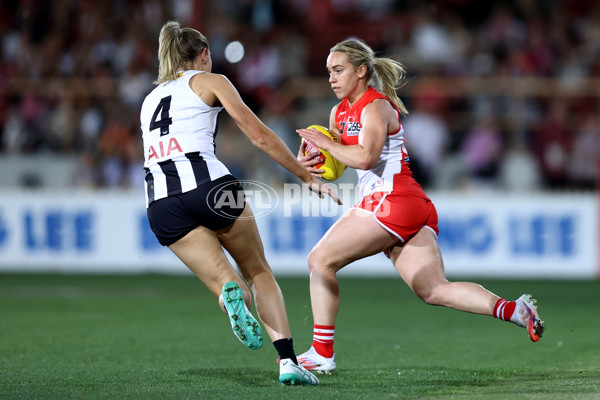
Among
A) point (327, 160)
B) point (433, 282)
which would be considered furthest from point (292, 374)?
point (327, 160)

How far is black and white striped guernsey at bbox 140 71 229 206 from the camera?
16.3ft

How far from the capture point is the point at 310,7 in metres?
17.1

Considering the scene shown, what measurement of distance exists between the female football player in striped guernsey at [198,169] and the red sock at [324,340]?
48 centimetres

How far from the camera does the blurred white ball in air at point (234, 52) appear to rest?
15383 millimetres

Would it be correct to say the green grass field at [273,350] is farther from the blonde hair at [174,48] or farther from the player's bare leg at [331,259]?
the blonde hair at [174,48]

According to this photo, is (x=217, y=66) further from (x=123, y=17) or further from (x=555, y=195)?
(x=555, y=195)

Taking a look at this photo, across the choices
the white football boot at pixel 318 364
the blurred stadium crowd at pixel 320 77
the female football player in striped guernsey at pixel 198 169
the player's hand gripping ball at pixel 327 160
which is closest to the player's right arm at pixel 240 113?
the female football player in striped guernsey at pixel 198 169

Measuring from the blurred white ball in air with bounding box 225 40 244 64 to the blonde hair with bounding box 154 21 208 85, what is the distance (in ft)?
34.0

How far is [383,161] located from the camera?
18.5ft

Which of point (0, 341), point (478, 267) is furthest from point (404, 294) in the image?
point (0, 341)

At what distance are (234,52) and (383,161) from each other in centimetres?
1030

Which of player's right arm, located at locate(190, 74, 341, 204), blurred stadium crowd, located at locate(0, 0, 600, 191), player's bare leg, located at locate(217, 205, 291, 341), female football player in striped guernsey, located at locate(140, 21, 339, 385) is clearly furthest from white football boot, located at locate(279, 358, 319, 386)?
blurred stadium crowd, located at locate(0, 0, 600, 191)

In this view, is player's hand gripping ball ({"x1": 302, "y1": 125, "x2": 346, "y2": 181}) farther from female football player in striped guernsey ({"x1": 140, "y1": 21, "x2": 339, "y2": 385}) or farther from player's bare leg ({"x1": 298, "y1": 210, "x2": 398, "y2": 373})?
female football player in striped guernsey ({"x1": 140, "y1": 21, "x2": 339, "y2": 385})

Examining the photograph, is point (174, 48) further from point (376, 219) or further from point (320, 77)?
point (320, 77)
